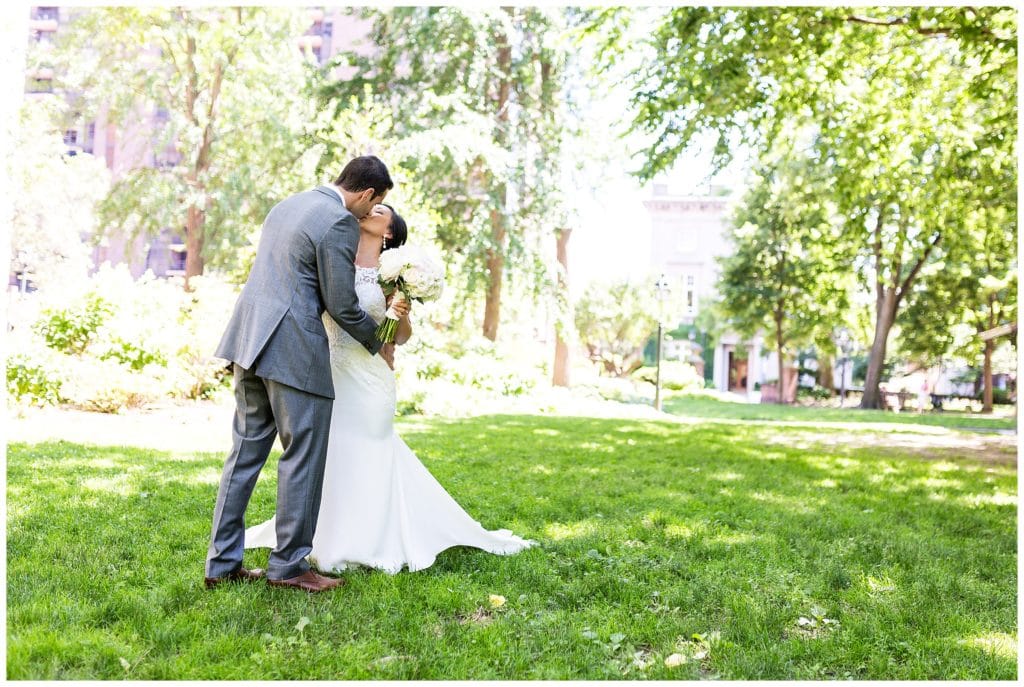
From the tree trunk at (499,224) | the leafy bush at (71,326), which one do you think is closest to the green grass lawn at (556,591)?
the leafy bush at (71,326)

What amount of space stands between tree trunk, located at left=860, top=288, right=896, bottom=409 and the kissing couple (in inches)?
1057

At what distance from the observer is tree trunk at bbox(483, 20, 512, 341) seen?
20.2m

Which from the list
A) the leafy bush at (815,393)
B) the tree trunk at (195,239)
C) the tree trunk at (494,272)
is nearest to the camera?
the tree trunk at (494,272)

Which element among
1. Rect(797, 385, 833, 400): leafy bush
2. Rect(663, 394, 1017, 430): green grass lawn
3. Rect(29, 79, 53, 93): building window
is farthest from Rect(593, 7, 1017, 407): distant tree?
Rect(797, 385, 833, 400): leafy bush

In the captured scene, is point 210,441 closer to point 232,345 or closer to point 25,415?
point 25,415

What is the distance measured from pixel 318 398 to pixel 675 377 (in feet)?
115

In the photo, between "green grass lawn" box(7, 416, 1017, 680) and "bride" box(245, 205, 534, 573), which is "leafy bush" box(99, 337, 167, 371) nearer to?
"green grass lawn" box(7, 416, 1017, 680)

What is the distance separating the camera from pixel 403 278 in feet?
14.9

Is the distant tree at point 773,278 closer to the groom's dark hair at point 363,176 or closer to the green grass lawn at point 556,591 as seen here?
the green grass lawn at point 556,591

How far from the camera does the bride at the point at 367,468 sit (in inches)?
176

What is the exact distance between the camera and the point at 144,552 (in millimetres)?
4613

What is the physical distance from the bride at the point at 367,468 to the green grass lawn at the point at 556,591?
7.9 inches

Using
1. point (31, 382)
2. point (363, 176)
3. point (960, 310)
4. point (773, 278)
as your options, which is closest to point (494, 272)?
point (31, 382)

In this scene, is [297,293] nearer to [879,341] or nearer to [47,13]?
[879,341]
